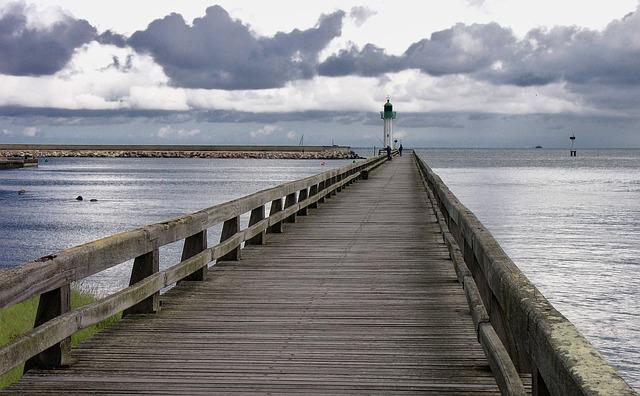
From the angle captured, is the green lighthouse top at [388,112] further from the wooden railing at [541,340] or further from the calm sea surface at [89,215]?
the wooden railing at [541,340]

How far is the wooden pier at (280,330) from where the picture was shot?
4551mm

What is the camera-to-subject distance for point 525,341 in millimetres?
3453

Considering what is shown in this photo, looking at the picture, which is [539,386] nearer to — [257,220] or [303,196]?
[257,220]

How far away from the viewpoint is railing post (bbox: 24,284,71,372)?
5160 millimetres

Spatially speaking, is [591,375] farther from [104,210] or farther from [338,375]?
[104,210]

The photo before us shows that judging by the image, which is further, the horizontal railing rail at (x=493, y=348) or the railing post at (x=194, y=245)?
the railing post at (x=194, y=245)

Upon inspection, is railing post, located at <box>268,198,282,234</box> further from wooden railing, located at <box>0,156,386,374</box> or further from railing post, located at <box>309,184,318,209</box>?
railing post, located at <box>309,184,318,209</box>

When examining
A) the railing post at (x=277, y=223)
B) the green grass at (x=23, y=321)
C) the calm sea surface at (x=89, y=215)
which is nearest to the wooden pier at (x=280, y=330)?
the green grass at (x=23, y=321)

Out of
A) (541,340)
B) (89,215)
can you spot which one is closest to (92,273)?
(541,340)

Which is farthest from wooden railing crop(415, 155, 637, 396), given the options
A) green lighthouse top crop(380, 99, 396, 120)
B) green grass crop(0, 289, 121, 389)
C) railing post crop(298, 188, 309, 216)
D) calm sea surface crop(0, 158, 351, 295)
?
green lighthouse top crop(380, 99, 396, 120)

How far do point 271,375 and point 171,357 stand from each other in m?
0.85

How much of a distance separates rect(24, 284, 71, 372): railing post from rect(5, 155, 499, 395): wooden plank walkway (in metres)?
0.10

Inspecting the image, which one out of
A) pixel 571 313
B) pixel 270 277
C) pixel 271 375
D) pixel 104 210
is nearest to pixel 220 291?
pixel 270 277

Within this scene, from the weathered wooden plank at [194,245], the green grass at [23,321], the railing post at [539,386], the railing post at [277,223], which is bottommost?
the green grass at [23,321]
